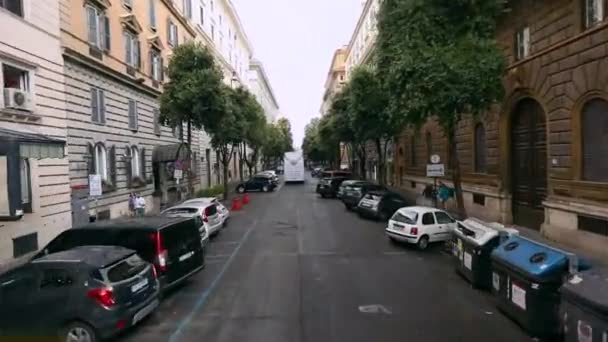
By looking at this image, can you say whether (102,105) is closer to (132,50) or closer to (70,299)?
(132,50)

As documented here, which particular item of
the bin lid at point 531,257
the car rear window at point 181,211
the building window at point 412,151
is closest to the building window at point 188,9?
the building window at point 412,151

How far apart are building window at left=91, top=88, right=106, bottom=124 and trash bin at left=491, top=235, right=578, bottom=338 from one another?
1912cm

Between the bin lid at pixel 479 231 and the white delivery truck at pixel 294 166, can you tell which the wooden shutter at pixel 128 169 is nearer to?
the bin lid at pixel 479 231

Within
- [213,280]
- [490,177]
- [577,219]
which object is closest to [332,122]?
[490,177]

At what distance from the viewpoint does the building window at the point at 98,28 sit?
2197cm

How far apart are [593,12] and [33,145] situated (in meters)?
16.2

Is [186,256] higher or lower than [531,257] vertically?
lower

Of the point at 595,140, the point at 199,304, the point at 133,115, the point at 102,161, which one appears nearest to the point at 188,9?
the point at 133,115

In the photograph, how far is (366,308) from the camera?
9.51 m

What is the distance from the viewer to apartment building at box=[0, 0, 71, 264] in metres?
13.7

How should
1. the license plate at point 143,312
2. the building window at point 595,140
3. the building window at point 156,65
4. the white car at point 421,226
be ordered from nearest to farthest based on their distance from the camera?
the license plate at point 143,312 → the building window at point 595,140 → the white car at point 421,226 → the building window at point 156,65

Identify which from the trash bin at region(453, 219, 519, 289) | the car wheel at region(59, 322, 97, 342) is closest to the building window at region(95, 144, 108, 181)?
the car wheel at region(59, 322, 97, 342)

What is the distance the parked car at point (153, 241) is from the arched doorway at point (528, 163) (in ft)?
42.9

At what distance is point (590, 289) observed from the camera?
6215mm
